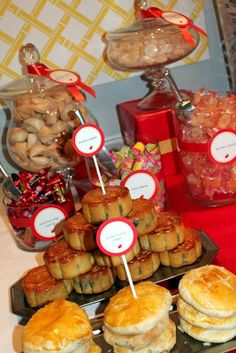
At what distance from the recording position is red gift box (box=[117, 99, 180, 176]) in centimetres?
197

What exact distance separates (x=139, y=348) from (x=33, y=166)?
3.11 feet

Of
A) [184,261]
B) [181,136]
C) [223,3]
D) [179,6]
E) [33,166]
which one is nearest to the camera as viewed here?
[184,261]

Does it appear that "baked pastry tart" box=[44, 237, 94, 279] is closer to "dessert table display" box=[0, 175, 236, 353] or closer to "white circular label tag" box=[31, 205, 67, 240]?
"dessert table display" box=[0, 175, 236, 353]

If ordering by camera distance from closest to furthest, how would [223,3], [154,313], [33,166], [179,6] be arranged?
[154,313]
[33,166]
[223,3]
[179,6]

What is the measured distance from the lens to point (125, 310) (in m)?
1.03

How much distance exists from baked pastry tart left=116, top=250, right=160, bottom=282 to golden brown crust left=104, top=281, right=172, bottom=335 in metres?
0.17

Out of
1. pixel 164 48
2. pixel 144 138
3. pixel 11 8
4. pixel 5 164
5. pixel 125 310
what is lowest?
pixel 5 164

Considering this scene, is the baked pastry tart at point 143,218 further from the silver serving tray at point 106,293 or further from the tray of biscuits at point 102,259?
the silver serving tray at point 106,293

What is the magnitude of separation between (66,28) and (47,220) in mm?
880

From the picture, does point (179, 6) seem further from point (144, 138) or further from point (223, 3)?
point (144, 138)

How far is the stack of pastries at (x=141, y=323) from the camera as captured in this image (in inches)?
39.6

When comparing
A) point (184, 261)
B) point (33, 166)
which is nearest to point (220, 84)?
point (33, 166)

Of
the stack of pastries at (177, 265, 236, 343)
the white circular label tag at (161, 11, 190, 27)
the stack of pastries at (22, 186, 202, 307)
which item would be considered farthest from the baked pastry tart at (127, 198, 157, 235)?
the white circular label tag at (161, 11, 190, 27)

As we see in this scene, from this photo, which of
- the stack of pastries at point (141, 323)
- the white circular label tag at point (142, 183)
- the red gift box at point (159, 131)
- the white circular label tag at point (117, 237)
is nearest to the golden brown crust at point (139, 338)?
the stack of pastries at point (141, 323)
